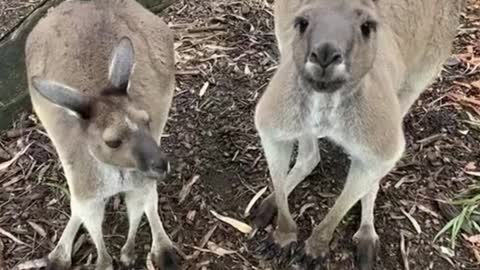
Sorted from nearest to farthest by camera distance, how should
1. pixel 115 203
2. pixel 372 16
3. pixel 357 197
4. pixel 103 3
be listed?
pixel 372 16
pixel 357 197
pixel 103 3
pixel 115 203

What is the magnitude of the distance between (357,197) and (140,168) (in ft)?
3.54

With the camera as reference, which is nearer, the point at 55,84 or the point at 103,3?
the point at 55,84

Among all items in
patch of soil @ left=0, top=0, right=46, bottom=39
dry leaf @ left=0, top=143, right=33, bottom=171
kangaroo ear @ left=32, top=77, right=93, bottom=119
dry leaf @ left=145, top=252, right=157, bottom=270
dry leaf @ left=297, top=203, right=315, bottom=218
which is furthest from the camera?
patch of soil @ left=0, top=0, right=46, bottom=39

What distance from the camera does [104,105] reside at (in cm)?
381

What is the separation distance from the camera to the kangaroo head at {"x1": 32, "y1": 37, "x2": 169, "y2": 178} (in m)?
3.71

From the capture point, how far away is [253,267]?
14.8ft

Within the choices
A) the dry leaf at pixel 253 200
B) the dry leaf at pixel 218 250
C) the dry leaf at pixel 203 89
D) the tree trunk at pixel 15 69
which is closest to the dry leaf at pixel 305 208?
the dry leaf at pixel 253 200

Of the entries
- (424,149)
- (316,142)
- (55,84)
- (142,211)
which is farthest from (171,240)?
(424,149)

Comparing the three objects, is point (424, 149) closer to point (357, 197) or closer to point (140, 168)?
point (357, 197)

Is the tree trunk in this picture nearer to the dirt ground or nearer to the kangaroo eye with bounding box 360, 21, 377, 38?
the dirt ground

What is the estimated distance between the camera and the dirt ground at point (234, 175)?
15.1 ft

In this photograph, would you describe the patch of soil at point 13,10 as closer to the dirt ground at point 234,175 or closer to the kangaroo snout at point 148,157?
the dirt ground at point 234,175

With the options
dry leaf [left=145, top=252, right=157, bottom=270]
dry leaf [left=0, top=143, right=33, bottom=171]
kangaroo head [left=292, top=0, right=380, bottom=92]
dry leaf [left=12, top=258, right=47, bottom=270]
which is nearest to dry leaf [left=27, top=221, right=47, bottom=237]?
dry leaf [left=12, top=258, right=47, bottom=270]

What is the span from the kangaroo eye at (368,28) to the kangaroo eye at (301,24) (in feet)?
0.76
